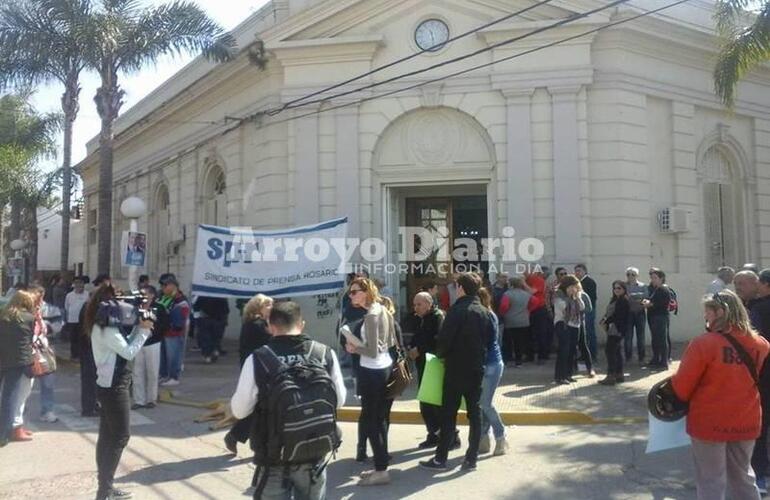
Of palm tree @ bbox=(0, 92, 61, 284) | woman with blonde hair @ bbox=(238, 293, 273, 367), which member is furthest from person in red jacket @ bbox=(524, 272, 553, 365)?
palm tree @ bbox=(0, 92, 61, 284)

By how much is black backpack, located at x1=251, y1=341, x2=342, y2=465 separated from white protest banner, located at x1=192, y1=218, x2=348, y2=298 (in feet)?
27.2

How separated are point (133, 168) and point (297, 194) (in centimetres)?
1118

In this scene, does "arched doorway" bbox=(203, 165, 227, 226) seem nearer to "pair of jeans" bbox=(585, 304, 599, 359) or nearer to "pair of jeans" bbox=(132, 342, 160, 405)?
"pair of jeans" bbox=(132, 342, 160, 405)

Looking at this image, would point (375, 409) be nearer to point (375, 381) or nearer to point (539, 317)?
point (375, 381)

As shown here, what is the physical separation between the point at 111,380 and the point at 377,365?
2242mm

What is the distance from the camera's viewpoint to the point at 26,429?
28.4 feet

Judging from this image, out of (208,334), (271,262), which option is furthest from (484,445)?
(208,334)

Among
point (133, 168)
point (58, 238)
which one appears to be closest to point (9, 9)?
point (133, 168)

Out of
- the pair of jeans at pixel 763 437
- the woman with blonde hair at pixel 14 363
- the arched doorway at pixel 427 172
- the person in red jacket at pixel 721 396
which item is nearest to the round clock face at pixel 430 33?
the arched doorway at pixel 427 172

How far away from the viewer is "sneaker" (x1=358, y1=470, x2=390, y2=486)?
631 centimetres

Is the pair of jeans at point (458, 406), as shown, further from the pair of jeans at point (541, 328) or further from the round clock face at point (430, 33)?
the round clock face at point (430, 33)

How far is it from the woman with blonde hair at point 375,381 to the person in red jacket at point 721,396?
2.60m

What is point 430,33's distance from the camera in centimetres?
1521

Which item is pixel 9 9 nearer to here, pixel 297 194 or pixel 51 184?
pixel 297 194
